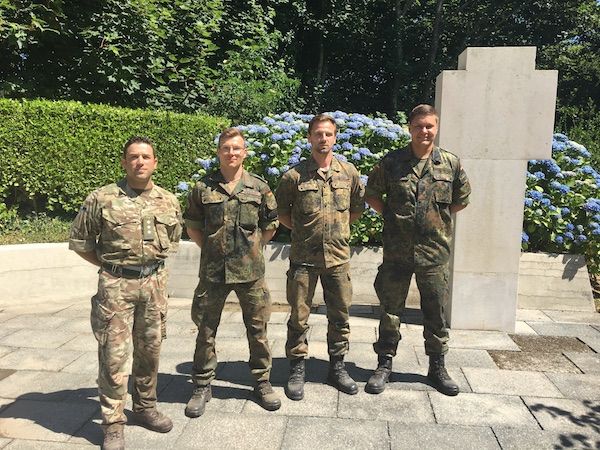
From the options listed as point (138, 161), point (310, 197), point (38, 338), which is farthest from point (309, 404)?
point (38, 338)

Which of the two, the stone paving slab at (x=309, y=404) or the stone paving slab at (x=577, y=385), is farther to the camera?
the stone paving slab at (x=577, y=385)

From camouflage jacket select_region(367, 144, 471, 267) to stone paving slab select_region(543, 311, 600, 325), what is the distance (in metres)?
2.89

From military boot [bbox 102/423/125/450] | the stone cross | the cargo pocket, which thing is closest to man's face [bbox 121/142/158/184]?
the cargo pocket

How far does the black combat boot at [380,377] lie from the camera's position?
12.0ft

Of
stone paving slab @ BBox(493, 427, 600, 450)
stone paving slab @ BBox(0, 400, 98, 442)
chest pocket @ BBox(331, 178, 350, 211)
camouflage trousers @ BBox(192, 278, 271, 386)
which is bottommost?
stone paving slab @ BBox(0, 400, 98, 442)

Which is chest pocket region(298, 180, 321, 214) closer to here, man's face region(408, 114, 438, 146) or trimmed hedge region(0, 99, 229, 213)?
man's face region(408, 114, 438, 146)

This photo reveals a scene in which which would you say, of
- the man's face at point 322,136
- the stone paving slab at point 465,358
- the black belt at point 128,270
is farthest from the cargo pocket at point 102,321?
the stone paving slab at point 465,358

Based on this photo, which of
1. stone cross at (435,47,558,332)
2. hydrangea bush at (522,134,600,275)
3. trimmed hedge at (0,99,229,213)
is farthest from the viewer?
trimmed hedge at (0,99,229,213)

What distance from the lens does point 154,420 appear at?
10.2ft

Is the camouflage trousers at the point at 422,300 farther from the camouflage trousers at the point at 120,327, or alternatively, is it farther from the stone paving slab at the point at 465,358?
the camouflage trousers at the point at 120,327

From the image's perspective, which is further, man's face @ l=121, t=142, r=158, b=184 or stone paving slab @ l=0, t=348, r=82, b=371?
stone paving slab @ l=0, t=348, r=82, b=371

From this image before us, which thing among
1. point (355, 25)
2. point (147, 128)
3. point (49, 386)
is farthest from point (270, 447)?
point (355, 25)

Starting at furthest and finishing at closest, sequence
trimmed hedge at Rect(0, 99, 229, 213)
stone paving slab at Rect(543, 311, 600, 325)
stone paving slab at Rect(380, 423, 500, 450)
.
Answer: trimmed hedge at Rect(0, 99, 229, 213)
stone paving slab at Rect(543, 311, 600, 325)
stone paving slab at Rect(380, 423, 500, 450)

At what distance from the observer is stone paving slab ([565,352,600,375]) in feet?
13.6
